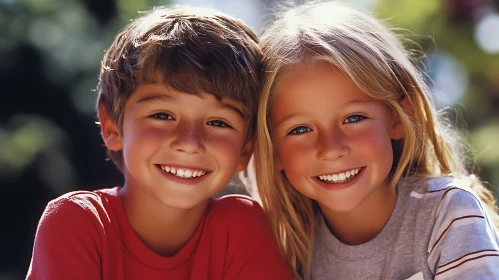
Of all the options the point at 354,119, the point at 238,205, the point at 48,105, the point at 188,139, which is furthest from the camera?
the point at 48,105

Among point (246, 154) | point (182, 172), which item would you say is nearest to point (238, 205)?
point (246, 154)

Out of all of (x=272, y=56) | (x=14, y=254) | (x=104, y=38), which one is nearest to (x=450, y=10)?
(x=104, y=38)

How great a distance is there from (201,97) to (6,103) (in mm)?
1493

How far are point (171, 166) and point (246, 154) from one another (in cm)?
26

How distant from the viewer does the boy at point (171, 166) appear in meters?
1.45

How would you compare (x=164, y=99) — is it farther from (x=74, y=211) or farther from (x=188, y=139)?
(x=74, y=211)

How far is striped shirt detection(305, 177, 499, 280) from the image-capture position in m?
1.38

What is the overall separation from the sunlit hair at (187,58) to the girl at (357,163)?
8 cm

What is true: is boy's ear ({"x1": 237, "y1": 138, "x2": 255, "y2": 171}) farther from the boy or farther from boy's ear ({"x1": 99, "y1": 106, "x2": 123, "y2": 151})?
boy's ear ({"x1": 99, "y1": 106, "x2": 123, "y2": 151})

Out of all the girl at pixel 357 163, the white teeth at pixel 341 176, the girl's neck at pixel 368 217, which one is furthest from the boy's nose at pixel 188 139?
the girl's neck at pixel 368 217

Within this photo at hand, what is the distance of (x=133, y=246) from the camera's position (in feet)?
5.02

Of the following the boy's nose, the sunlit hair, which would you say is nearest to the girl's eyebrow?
the sunlit hair

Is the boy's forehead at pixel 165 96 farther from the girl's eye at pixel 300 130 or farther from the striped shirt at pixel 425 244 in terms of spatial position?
the striped shirt at pixel 425 244

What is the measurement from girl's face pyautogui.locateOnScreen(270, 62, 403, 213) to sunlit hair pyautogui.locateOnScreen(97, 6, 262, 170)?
100 millimetres
